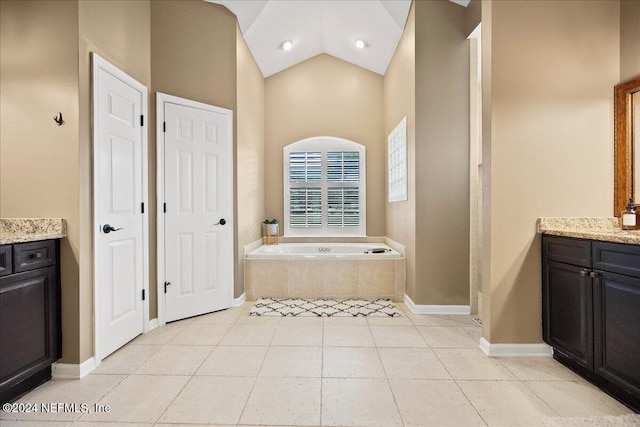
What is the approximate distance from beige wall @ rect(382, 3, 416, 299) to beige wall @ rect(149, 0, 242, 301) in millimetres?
1867

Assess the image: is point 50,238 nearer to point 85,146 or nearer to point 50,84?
Answer: point 85,146

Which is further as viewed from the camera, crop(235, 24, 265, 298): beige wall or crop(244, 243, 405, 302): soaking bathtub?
crop(244, 243, 405, 302): soaking bathtub

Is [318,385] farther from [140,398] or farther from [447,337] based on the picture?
[447,337]

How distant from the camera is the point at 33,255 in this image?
78.0 inches

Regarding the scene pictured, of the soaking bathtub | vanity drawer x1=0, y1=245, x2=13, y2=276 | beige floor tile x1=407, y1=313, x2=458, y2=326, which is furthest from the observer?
the soaking bathtub

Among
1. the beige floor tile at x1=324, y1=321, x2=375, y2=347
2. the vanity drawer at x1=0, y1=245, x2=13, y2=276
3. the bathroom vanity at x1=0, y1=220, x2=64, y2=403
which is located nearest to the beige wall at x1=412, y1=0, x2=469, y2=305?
the beige floor tile at x1=324, y1=321, x2=375, y2=347

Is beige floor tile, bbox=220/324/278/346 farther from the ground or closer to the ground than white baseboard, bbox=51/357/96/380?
closer to the ground

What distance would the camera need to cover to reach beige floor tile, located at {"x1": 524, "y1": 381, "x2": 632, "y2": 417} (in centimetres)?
177

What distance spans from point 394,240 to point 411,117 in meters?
1.65

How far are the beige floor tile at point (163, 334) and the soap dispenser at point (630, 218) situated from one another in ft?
11.1

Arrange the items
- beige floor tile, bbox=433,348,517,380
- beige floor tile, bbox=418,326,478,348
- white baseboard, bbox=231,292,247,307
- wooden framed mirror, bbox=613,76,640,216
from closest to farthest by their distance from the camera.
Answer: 1. beige floor tile, bbox=433,348,517,380
2. wooden framed mirror, bbox=613,76,640,216
3. beige floor tile, bbox=418,326,478,348
4. white baseboard, bbox=231,292,247,307

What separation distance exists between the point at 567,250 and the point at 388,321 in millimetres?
1608

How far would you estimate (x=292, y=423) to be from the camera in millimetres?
1680

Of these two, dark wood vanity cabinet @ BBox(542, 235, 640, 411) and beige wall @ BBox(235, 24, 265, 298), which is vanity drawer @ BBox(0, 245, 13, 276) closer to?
beige wall @ BBox(235, 24, 265, 298)
